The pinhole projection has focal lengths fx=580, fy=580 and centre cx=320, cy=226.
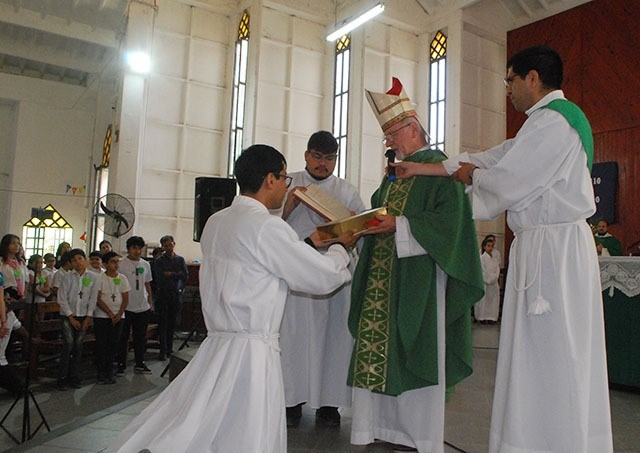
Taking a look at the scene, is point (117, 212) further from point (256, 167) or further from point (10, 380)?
point (256, 167)

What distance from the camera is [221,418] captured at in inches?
82.2

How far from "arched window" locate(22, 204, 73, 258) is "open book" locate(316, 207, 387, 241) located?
2008 cm

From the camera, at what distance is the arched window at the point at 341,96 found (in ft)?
49.1

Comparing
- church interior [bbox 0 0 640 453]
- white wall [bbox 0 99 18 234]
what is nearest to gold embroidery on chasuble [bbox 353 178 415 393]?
church interior [bbox 0 0 640 453]

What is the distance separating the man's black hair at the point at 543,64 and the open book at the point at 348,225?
0.91 m

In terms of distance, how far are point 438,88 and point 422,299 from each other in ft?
41.8

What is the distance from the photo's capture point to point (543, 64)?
244cm

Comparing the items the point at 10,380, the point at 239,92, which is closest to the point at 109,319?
the point at 10,380

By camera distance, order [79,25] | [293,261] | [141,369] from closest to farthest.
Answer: [293,261] → [141,369] → [79,25]

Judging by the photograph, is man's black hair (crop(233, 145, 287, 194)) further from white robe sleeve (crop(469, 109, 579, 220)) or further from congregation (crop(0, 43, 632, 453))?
white robe sleeve (crop(469, 109, 579, 220))

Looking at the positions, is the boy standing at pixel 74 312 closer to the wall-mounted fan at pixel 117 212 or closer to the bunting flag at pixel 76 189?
the wall-mounted fan at pixel 117 212

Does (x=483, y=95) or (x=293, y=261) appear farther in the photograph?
(x=483, y=95)

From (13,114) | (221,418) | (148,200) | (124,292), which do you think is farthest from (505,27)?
(13,114)

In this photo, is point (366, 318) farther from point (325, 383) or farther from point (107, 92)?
point (107, 92)
